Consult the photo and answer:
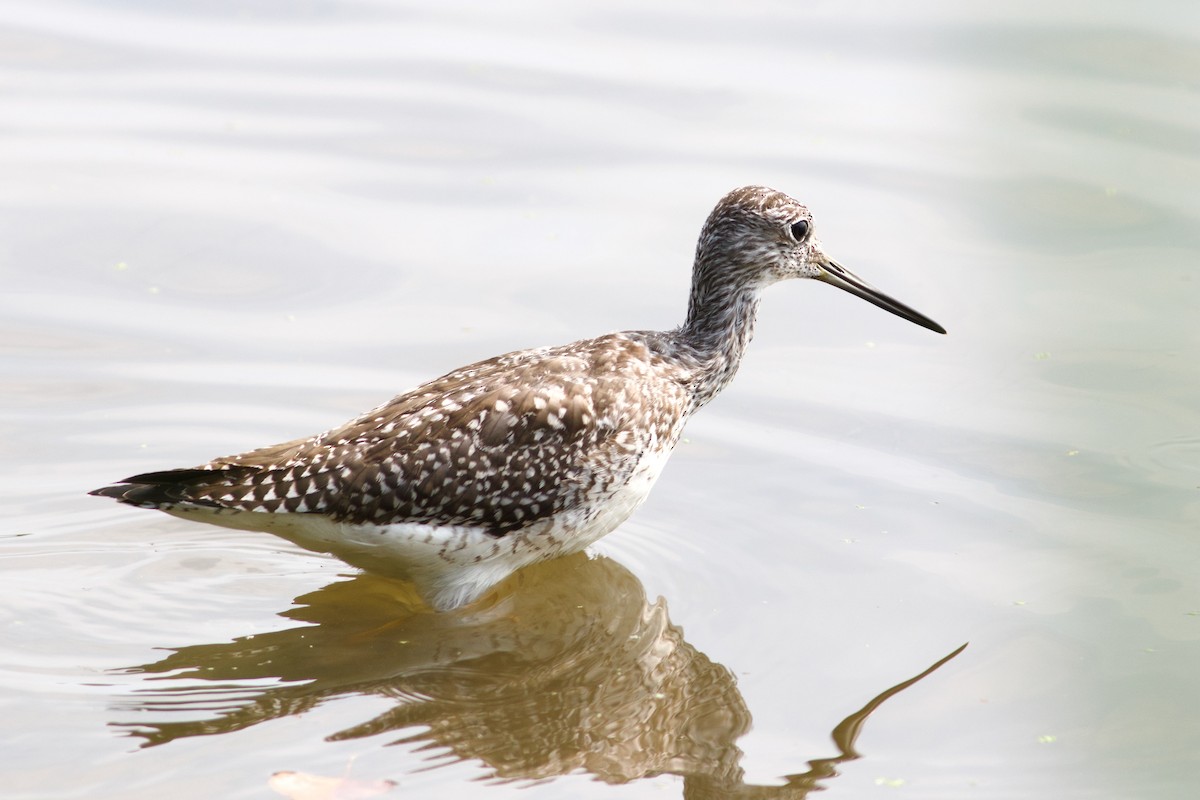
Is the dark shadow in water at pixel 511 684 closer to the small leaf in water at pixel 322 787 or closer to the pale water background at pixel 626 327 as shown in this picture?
the pale water background at pixel 626 327

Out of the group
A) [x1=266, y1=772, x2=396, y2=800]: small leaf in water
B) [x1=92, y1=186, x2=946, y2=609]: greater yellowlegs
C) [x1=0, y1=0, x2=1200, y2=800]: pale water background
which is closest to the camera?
[x1=266, y1=772, x2=396, y2=800]: small leaf in water

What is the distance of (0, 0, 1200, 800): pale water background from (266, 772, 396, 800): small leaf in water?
0.09 metres

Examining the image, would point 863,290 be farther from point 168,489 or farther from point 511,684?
point 168,489

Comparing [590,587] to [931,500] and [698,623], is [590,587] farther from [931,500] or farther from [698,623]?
[931,500]

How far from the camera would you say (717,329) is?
899 cm

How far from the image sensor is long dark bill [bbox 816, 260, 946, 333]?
928 cm

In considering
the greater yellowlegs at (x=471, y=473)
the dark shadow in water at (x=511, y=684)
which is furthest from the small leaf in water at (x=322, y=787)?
the greater yellowlegs at (x=471, y=473)

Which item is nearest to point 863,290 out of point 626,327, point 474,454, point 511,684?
Answer: point 626,327

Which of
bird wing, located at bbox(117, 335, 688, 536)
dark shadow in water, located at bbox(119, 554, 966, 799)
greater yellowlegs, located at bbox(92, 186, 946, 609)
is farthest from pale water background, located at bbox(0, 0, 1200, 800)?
bird wing, located at bbox(117, 335, 688, 536)

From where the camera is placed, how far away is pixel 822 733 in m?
7.40

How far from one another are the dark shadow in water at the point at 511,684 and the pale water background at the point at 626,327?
29mm

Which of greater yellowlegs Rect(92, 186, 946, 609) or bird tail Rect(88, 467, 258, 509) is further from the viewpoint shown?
greater yellowlegs Rect(92, 186, 946, 609)

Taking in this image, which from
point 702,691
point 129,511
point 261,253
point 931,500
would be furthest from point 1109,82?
point 129,511

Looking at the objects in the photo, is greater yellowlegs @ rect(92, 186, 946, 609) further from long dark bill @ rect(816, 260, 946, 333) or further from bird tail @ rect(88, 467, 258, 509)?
long dark bill @ rect(816, 260, 946, 333)
